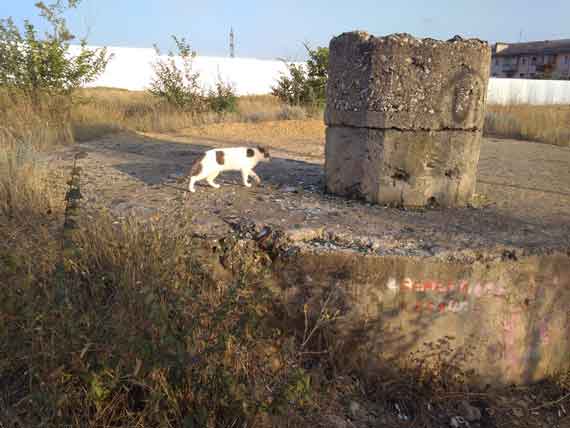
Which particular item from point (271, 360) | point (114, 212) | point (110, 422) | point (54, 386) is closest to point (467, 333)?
point (271, 360)

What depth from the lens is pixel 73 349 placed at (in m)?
1.89

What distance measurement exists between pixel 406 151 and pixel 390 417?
2.05 meters

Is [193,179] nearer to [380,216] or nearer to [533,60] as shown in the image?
[380,216]

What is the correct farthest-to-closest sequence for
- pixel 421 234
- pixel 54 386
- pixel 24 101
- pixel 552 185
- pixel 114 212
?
pixel 24 101 → pixel 552 185 → pixel 114 212 → pixel 421 234 → pixel 54 386

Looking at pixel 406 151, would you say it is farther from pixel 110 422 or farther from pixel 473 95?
pixel 110 422

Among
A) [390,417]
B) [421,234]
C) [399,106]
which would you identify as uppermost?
[399,106]

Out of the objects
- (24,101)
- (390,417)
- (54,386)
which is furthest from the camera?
(24,101)

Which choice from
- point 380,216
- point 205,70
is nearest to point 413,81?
point 380,216

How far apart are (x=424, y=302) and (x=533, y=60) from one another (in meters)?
46.1

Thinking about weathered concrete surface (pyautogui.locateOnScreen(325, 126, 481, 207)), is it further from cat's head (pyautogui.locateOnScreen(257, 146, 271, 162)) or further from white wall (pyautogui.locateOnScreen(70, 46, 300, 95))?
white wall (pyautogui.locateOnScreen(70, 46, 300, 95))

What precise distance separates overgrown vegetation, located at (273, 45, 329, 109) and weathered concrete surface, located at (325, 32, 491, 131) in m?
7.31

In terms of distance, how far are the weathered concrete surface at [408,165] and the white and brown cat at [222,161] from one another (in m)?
0.78

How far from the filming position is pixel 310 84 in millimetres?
11344

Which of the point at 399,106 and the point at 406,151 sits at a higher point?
the point at 399,106
